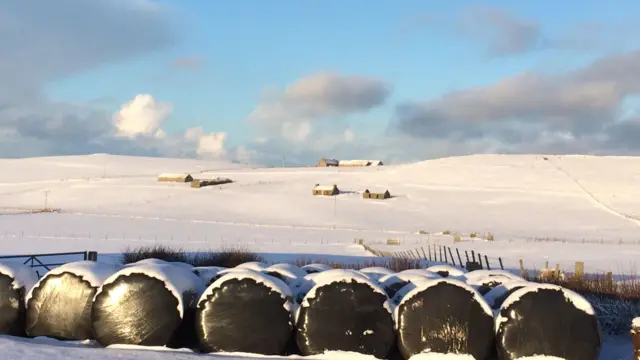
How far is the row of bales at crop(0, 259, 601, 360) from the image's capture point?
10.1 meters

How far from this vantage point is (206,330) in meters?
10.7

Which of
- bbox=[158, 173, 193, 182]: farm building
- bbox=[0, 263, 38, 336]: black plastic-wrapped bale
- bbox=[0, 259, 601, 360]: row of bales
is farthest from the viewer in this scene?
bbox=[158, 173, 193, 182]: farm building

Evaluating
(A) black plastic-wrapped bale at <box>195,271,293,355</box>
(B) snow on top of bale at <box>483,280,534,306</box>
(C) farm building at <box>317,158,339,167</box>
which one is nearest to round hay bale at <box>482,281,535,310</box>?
(B) snow on top of bale at <box>483,280,534,306</box>

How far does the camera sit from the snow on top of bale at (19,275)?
1177cm

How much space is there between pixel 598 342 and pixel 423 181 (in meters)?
90.3

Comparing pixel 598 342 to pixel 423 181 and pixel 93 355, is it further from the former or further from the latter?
pixel 423 181

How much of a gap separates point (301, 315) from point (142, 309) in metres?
2.75

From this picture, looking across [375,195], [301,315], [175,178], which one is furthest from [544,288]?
[175,178]

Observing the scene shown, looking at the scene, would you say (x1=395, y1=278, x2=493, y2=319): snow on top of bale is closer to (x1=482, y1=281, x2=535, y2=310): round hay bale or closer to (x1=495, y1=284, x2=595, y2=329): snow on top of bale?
(x1=495, y1=284, x2=595, y2=329): snow on top of bale

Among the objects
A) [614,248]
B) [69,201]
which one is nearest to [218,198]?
[69,201]

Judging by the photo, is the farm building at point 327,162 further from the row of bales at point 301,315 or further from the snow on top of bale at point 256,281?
the snow on top of bale at point 256,281

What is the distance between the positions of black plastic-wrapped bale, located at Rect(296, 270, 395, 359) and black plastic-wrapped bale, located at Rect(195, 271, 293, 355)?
35 centimetres

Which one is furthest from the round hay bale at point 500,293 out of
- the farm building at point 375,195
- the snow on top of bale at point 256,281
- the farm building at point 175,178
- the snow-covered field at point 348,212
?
the farm building at point 175,178

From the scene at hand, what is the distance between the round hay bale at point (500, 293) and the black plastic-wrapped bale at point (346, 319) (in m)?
2.03
